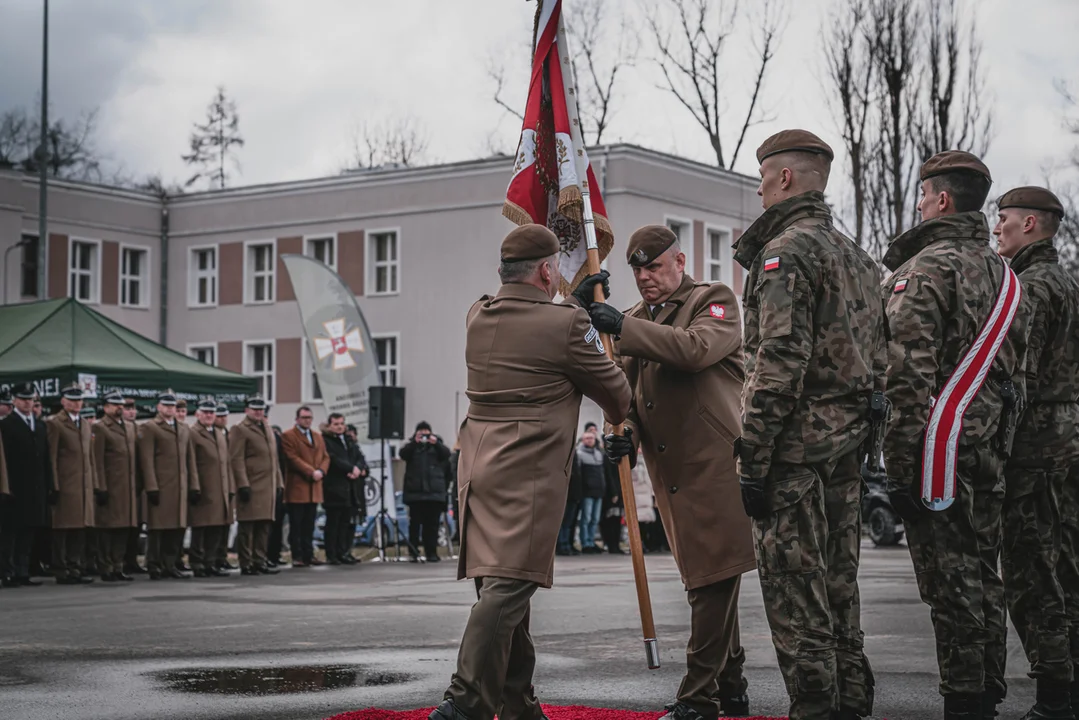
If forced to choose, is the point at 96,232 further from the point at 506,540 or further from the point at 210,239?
the point at 506,540

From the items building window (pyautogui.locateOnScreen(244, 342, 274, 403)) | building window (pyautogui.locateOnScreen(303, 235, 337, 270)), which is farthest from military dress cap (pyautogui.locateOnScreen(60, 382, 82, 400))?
A: building window (pyautogui.locateOnScreen(244, 342, 274, 403))

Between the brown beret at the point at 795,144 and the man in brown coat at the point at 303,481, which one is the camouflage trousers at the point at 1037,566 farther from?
the man in brown coat at the point at 303,481

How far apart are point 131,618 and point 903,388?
8191 millimetres

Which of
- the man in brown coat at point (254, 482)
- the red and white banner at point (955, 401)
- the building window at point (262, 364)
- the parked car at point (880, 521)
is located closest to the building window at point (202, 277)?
the building window at point (262, 364)

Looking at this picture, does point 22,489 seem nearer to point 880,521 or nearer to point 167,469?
point 167,469

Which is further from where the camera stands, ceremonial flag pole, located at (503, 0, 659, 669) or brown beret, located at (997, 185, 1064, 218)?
ceremonial flag pole, located at (503, 0, 659, 669)

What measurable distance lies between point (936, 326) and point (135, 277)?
144 feet

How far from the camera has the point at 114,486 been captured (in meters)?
18.9

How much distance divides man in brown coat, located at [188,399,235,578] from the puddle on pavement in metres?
10.8

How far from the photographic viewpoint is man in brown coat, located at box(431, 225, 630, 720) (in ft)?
19.9

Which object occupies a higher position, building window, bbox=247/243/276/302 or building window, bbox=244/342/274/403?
building window, bbox=247/243/276/302

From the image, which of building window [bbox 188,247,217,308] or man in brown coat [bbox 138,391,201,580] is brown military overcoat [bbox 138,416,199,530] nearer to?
man in brown coat [bbox 138,391,201,580]

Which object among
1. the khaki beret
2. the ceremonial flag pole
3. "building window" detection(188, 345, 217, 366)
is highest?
"building window" detection(188, 345, 217, 366)

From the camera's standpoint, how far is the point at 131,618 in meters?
12.5
